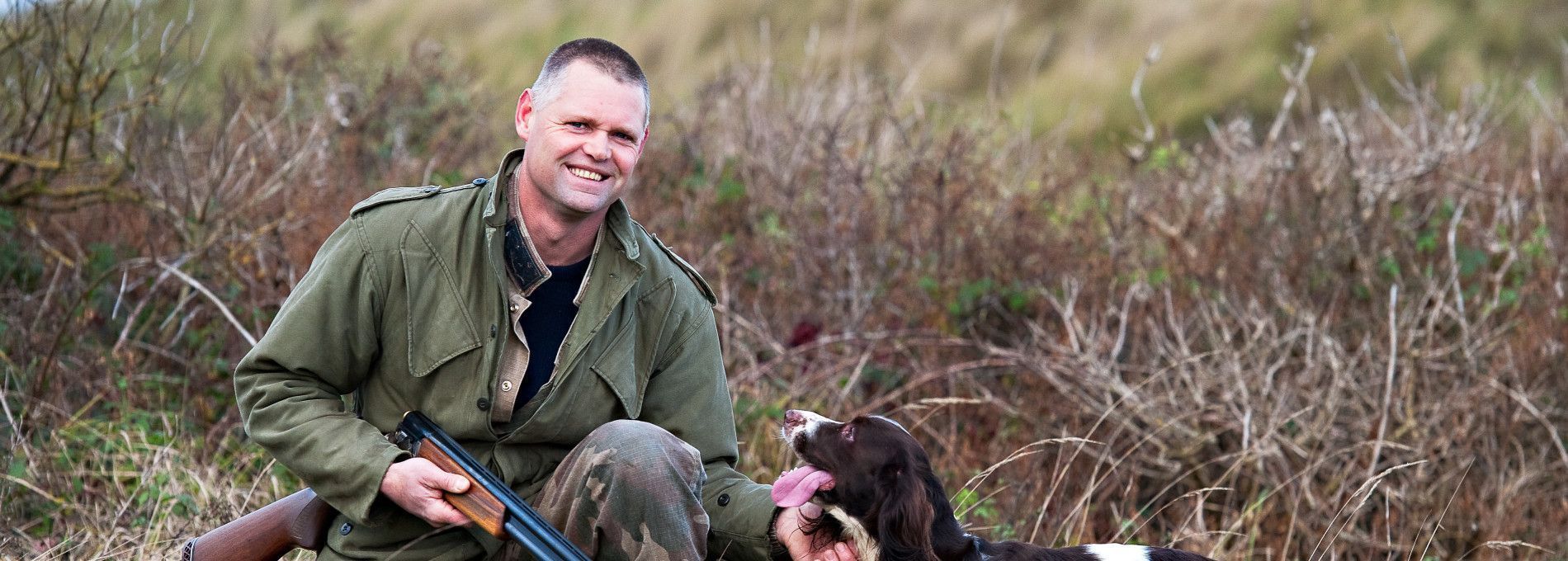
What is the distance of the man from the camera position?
325cm

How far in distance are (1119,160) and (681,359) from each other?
20.2ft

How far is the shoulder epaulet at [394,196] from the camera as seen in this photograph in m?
3.41

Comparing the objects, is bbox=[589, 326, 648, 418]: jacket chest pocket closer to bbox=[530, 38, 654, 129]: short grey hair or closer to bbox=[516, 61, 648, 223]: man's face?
bbox=[516, 61, 648, 223]: man's face

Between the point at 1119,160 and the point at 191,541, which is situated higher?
the point at 191,541

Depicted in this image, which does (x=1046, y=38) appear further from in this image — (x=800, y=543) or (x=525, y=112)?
(x=800, y=543)

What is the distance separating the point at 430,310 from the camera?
3391 millimetres

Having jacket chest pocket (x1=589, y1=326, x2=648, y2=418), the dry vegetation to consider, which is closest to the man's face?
jacket chest pocket (x1=589, y1=326, x2=648, y2=418)

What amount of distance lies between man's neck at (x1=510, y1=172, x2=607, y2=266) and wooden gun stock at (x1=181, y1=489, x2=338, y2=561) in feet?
2.57

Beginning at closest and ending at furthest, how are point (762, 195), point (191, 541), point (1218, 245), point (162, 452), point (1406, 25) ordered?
1. point (191, 541)
2. point (162, 452)
3. point (1218, 245)
4. point (762, 195)
5. point (1406, 25)

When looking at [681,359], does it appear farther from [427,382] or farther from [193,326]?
[193,326]

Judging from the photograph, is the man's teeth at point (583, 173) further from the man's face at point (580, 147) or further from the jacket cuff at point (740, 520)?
the jacket cuff at point (740, 520)

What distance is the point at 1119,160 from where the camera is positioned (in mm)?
9297

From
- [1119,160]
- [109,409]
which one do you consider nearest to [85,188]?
[109,409]

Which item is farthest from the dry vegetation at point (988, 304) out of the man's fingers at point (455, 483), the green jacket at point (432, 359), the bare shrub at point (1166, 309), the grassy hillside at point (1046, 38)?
the grassy hillside at point (1046, 38)
